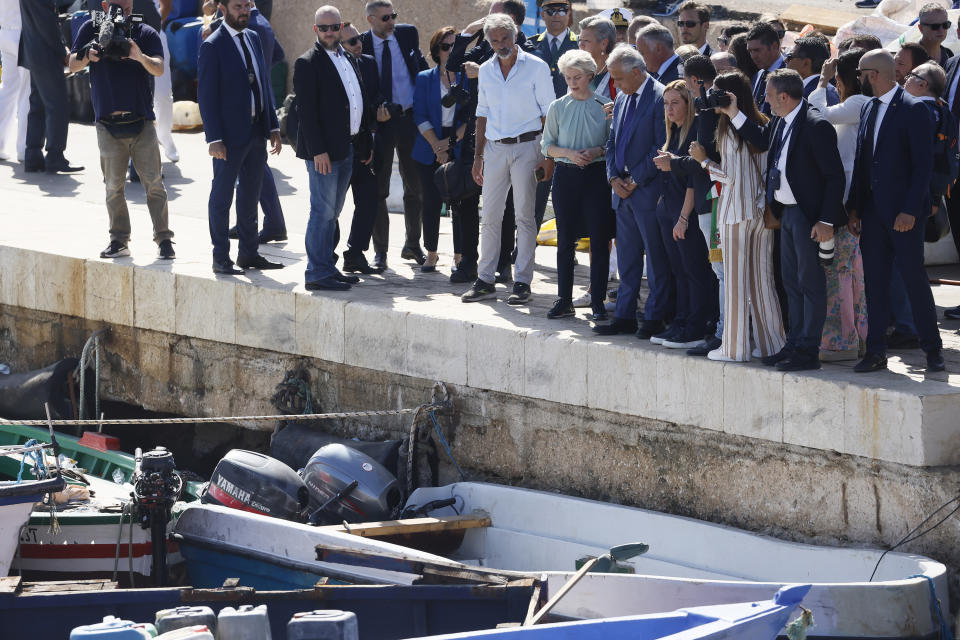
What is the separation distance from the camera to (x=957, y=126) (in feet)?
25.0

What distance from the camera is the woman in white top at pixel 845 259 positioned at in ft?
22.1

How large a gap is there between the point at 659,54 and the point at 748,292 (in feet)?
5.28

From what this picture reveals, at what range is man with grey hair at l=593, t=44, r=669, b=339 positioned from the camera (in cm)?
739

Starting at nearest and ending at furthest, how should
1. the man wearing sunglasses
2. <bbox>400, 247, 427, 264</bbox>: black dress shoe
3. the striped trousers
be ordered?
the striped trousers, the man wearing sunglasses, <bbox>400, 247, 427, 264</bbox>: black dress shoe

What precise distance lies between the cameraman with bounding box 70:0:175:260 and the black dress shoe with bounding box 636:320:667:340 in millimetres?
3753

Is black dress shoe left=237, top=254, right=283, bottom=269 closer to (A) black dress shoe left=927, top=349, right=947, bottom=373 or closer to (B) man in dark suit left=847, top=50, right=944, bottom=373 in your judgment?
(B) man in dark suit left=847, top=50, right=944, bottom=373

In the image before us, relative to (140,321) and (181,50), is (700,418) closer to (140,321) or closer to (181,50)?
(140,321)

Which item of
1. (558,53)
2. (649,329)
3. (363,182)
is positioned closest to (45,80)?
(363,182)

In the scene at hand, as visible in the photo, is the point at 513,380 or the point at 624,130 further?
the point at 513,380

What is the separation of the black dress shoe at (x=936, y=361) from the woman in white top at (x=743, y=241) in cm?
77

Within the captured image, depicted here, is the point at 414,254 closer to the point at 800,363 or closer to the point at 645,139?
the point at 645,139

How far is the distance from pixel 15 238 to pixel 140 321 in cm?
156

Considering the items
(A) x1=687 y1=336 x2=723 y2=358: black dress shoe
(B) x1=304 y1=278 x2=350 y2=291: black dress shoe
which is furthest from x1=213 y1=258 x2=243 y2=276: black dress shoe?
(A) x1=687 y1=336 x2=723 y2=358: black dress shoe

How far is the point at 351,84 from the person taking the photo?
874cm
